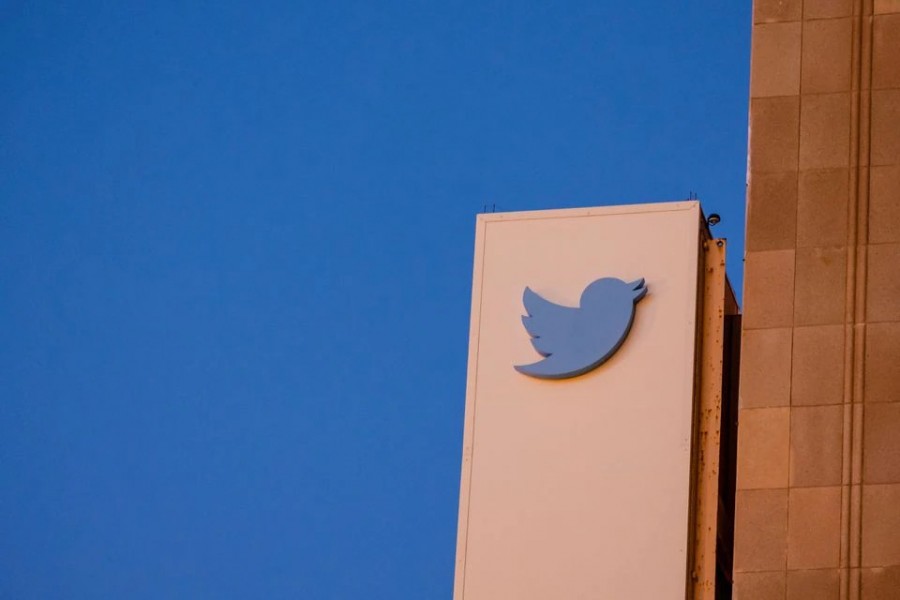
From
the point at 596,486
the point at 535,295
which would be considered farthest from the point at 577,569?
the point at 535,295

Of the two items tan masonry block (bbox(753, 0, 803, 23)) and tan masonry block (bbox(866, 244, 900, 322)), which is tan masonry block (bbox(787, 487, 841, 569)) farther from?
tan masonry block (bbox(753, 0, 803, 23))

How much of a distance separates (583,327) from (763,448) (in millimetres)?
6810

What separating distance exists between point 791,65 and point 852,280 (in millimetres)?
3816

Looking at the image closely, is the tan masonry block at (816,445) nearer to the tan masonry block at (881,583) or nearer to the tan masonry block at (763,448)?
the tan masonry block at (763,448)

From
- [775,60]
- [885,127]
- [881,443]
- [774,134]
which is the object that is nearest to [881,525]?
[881,443]

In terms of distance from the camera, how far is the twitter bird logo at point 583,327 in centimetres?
3225

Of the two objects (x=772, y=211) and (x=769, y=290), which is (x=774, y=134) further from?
(x=769, y=290)

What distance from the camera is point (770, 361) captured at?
26.7 m

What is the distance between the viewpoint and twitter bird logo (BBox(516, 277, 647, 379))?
32250 mm

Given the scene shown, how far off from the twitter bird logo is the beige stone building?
516 centimetres

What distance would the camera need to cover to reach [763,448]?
26.3 m

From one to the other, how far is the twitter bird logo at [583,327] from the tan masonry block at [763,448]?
592cm

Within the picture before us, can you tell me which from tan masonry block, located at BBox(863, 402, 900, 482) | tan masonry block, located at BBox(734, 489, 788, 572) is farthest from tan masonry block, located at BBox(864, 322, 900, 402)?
tan masonry block, located at BBox(734, 489, 788, 572)

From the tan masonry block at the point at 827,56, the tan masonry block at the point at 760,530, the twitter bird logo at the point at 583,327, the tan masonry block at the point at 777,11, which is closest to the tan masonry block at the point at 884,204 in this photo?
the tan masonry block at the point at 827,56
